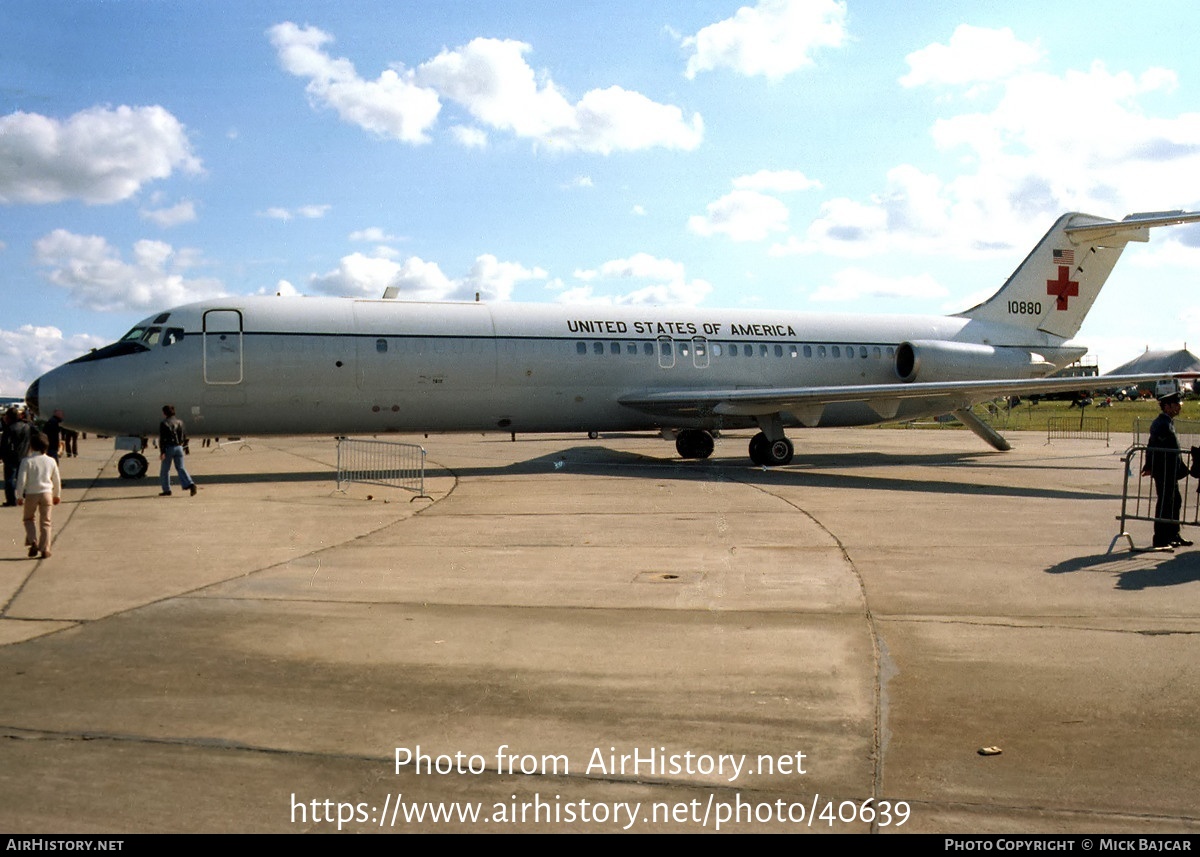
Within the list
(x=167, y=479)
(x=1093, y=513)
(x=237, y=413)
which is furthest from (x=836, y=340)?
(x=167, y=479)

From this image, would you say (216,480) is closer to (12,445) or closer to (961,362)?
(12,445)

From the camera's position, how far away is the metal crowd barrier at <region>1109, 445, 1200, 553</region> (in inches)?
426

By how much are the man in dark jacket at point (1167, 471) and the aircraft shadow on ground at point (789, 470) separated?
4.44m

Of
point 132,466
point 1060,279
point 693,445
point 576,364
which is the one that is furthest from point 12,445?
point 1060,279

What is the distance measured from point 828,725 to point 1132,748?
1.45 m

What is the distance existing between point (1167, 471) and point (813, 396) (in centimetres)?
1044

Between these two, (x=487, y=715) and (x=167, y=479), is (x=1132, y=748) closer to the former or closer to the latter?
(x=487, y=715)

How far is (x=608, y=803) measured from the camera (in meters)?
4.30

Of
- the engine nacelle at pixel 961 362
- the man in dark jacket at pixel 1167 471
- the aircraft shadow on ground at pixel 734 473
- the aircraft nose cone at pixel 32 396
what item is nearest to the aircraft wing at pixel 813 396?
the aircraft shadow on ground at pixel 734 473

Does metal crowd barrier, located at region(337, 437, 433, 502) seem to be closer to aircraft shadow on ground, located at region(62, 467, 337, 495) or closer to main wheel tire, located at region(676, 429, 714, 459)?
aircraft shadow on ground, located at region(62, 467, 337, 495)

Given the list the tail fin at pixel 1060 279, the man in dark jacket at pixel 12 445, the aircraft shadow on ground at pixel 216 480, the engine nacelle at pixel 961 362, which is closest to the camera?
the man in dark jacket at pixel 12 445

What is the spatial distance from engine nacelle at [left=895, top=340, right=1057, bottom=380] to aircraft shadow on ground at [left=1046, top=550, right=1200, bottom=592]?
15062 millimetres

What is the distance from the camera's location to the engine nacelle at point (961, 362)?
25391 millimetres

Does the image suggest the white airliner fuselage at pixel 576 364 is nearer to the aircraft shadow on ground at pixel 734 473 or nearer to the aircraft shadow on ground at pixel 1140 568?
the aircraft shadow on ground at pixel 734 473
